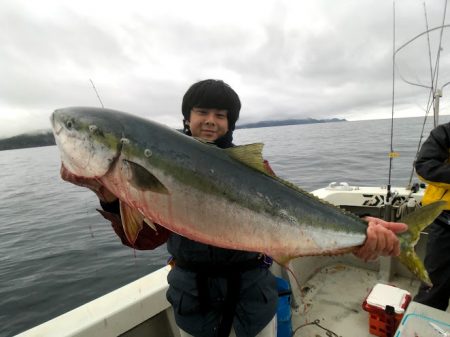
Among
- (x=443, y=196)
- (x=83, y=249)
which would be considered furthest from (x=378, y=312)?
(x=83, y=249)

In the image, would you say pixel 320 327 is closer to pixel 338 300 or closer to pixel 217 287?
pixel 338 300

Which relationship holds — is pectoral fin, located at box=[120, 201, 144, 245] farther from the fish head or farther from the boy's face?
the boy's face

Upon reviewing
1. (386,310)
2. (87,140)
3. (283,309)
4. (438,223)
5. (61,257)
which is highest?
(87,140)

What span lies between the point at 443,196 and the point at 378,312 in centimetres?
205

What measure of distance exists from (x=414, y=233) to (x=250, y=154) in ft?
5.18

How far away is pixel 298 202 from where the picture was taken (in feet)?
7.43

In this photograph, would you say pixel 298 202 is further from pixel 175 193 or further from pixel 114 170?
pixel 114 170

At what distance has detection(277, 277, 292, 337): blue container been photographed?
420cm

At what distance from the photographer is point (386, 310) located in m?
4.64

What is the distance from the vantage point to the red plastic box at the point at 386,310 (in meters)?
4.63

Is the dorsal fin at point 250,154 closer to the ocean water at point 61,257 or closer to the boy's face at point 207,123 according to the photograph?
the boy's face at point 207,123

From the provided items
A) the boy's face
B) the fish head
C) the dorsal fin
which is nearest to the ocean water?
the boy's face

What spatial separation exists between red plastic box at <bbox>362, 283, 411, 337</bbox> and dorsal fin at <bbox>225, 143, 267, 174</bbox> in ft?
12.8

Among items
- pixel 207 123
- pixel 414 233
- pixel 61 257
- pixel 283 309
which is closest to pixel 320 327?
pixel 283 309
